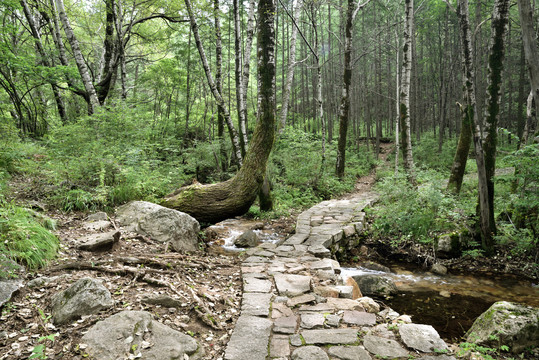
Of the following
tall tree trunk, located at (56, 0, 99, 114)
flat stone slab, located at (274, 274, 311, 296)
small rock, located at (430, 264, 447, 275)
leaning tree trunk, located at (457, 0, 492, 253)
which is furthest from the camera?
tall tree trunk, located at (56, 0, 99, 114)

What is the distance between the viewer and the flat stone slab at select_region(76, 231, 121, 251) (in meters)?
3.81

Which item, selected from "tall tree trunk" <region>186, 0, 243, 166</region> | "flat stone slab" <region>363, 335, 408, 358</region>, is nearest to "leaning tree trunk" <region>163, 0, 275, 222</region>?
"tall tree trunk" <region>186, 0, 243, 166</region>

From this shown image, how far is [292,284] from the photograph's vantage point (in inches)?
153

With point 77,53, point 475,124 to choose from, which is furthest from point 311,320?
point 77,53

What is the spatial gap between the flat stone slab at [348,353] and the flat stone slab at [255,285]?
1342mm

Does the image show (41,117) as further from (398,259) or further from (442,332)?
(442,332)

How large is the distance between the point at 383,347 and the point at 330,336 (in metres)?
0.47

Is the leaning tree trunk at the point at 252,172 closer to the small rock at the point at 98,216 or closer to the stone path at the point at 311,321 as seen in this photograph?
the small rock at the point at 98,216

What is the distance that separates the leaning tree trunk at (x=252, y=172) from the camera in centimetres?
629

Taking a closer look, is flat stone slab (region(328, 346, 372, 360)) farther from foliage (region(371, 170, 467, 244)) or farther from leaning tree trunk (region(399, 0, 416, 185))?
leaning tree trunk (region(399, 0, 416, 185))

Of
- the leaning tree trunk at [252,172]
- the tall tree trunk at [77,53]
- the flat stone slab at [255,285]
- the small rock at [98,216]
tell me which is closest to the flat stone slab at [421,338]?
the flat stone slab at [255,285]

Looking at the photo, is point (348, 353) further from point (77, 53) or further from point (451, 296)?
point (77, 53)

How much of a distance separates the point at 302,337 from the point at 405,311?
2459mm

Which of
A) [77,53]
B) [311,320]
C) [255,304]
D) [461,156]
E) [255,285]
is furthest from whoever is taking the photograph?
[77,53]
